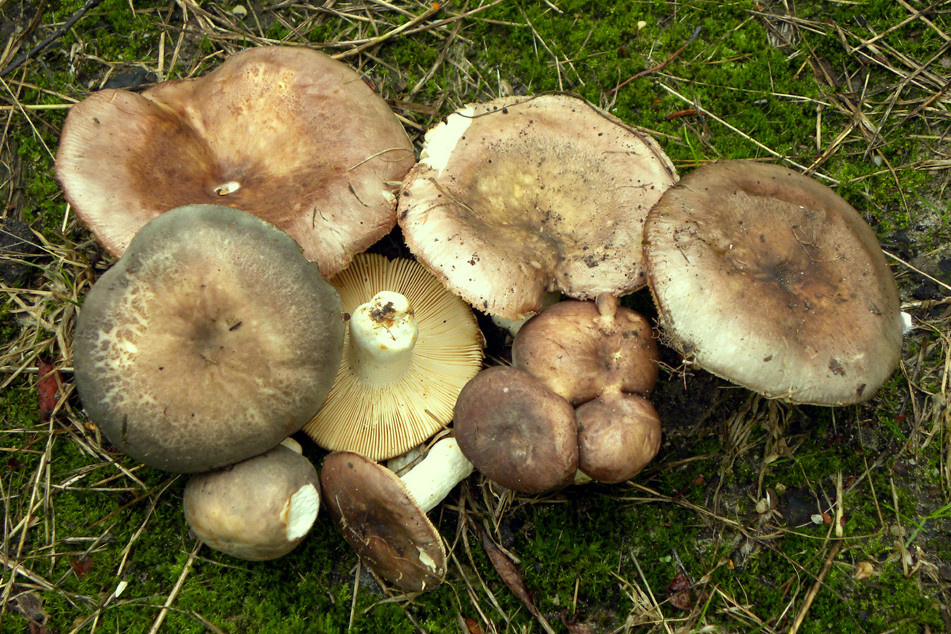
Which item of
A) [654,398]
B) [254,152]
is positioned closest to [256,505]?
[254,152]

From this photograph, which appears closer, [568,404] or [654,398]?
[568,404]

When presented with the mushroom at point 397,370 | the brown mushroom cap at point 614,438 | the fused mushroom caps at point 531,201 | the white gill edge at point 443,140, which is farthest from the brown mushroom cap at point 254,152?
the brown mushroom cap at point 614,438

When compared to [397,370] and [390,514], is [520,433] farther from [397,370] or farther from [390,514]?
A: [397,370]

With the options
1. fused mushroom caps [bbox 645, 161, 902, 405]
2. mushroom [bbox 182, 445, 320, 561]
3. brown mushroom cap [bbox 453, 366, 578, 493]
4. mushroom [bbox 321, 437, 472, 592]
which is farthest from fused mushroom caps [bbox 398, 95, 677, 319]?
mushroom [bbox 182, 445, 320, 561]

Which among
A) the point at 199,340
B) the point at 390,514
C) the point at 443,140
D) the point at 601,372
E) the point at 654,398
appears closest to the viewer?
the point at 199,340

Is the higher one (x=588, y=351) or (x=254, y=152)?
(x=254, y=152)

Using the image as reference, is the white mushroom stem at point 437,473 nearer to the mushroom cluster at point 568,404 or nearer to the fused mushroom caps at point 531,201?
the mushroom cluster at point 568,404
